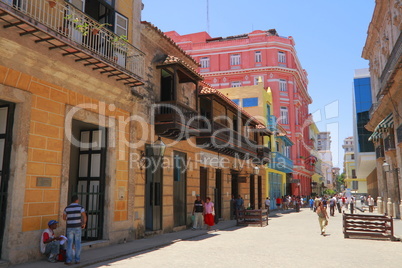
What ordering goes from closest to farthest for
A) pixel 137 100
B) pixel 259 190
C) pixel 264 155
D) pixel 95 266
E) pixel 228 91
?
pixel 95 266 < pixel 137 100 < pixel 264 155 < pixel 259 190 < pixel 228 91

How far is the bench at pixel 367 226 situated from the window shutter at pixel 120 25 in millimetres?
10458

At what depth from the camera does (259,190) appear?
1088 inches

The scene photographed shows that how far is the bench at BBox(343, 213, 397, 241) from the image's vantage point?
12.7 m

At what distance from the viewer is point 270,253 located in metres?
9.47

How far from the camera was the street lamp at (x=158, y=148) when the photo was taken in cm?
1313

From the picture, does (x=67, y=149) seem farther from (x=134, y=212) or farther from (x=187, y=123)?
(x=187, y=123)

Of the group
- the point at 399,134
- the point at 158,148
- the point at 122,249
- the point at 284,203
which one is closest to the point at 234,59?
the point at 284,203

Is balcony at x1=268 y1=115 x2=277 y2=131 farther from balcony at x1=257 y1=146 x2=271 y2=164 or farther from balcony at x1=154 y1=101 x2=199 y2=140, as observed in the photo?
balcony at x1=154 y1=101 x2=199 y2=140

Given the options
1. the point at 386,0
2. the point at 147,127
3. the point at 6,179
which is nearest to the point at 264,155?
the point at 386,0

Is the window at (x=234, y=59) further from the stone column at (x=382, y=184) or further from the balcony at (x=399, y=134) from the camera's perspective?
the balcony at (x=399, y=134)

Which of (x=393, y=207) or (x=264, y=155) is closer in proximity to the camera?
(x=393, y=207)

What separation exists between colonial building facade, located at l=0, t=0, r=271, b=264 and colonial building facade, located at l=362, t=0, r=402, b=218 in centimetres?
868

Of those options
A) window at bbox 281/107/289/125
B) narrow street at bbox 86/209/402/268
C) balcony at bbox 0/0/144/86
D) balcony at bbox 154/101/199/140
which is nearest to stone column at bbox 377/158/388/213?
narrow street at bbox 86/209/402/268

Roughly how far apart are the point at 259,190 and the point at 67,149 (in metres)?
20.3
